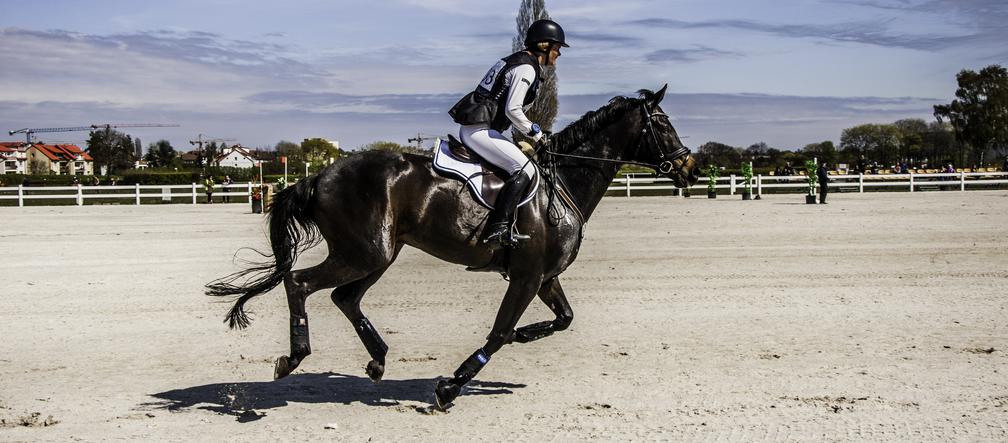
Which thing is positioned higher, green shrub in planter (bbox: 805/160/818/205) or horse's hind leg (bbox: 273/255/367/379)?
green shrub in planter (bbox: 805/160/818/205)

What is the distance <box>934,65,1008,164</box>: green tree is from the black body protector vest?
94.4m

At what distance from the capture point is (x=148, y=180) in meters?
64.6

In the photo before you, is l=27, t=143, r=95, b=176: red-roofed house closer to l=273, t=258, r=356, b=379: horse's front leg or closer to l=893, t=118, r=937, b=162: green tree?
l=893, t=118, r=937, b=162: green tree

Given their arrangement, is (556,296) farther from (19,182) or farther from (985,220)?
(19,182)

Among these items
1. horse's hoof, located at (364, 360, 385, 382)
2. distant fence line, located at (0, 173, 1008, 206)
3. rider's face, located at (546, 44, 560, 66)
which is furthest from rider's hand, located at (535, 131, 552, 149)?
distant fence line, located at (0, 173, 1008, 206)

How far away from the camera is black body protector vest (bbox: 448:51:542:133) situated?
21.3 feet

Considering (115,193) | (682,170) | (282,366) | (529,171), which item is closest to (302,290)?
(282,366)

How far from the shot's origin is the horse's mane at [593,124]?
7043 millimetres

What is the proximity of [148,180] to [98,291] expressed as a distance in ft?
185

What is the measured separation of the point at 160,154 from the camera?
143 metres

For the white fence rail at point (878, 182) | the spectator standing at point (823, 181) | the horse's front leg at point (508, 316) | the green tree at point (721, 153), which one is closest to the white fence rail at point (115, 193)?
the white fence rail at point (878, 182)

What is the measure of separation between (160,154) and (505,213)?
146734mm

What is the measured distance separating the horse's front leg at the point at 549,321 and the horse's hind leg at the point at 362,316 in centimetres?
101

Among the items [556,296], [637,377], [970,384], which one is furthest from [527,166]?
[970,384]
